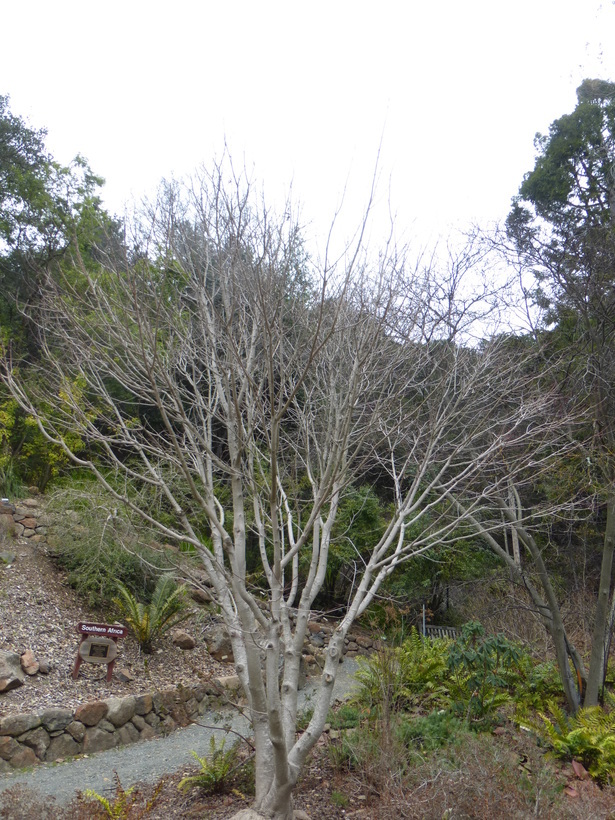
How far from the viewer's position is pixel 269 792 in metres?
3.72

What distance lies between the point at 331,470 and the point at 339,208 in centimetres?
145

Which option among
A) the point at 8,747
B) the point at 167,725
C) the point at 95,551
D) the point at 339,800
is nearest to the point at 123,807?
the point at 339,800

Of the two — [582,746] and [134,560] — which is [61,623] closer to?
[134,560]

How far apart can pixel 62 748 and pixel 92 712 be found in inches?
14.7

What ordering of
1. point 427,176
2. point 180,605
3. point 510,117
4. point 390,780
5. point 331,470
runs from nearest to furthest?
point 331,470
point 390,780
point 427,176
point 510,117
point 180,605

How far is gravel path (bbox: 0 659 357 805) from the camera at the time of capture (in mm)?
4730

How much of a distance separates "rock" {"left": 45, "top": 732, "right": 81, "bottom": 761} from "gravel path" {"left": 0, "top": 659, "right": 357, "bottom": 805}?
10cm

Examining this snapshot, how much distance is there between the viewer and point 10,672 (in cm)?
583

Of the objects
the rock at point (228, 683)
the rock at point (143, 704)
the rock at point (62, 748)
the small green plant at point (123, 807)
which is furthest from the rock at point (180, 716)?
the small green plant at point (123, 807)

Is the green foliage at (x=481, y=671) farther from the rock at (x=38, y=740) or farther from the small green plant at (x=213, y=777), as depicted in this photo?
the rock at (x=38, y=740)

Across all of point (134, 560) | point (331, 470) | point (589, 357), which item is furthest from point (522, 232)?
point (134, 560)

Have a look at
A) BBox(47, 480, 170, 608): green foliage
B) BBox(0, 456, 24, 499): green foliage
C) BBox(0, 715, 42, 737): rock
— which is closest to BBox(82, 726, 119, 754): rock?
BBox(0, 715, 42, 737): rock

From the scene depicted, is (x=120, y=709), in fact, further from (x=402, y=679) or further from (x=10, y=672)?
(x=402, y=679)

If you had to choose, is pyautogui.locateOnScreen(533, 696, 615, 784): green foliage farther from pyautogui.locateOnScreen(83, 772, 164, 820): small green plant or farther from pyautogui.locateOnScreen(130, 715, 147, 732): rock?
pyautogui.locateOnScreen(130, 715, 147, 732): rock
